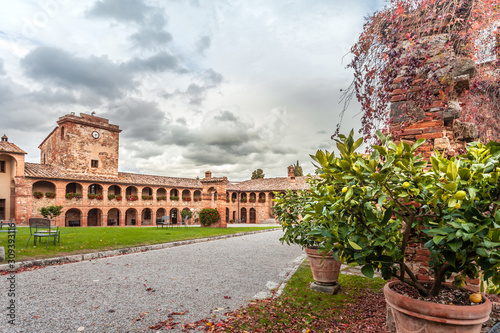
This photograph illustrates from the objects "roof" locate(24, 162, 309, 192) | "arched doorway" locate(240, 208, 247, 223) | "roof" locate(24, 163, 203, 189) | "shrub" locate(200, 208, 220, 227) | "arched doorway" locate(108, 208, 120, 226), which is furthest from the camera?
"arched doorway" locate(240, 208, 247, 223)

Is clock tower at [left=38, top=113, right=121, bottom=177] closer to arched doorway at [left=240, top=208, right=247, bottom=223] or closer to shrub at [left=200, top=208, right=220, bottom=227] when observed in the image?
shrub at [left=200, top=208, right=220, bottom=227]

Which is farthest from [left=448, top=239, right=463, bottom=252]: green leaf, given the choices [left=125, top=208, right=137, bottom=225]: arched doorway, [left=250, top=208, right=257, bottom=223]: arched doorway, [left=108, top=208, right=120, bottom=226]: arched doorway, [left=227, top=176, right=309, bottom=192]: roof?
[left=250, top=208, right=257, bottom=223]: arched doorway

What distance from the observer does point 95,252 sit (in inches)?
321

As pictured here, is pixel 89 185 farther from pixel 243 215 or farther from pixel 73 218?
pixel 243 215

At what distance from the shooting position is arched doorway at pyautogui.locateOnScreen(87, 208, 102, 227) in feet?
92.2

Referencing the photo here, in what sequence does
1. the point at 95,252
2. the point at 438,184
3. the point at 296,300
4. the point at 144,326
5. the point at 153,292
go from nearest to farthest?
the point at 438,184 → the point at 144,326 → the point at 296,300 → the point at 153,292 → the point at 95,252

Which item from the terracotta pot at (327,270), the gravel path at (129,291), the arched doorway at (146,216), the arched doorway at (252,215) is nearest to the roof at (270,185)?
the arched doorway at (252,215)

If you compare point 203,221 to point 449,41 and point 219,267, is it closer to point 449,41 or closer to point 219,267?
point 219,267

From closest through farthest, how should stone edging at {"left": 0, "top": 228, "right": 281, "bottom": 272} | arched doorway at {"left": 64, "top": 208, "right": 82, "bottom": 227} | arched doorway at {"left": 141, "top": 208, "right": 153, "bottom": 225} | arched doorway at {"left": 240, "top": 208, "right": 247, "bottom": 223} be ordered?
stone edging at {"left": 0, "top": 228, "right": 281, "bottom": 272} < arched doorway at {"left": 64, "top": 208, "right": 82, "bottom": 227} < arched doorway at {"left": 141, "top": 208, "right": 153, "bottom": 225} < arched doorway at {"left": 240, "top": 208, "right": 247, "bottom": 223}

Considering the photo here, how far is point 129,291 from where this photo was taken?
4.78 meters

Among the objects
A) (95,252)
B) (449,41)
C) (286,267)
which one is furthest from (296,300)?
(95,252)

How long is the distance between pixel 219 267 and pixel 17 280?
422 cm

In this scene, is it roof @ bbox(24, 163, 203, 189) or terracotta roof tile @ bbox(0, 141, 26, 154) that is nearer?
terracotta roof tile @ bbox(0, 141, 26, 154)

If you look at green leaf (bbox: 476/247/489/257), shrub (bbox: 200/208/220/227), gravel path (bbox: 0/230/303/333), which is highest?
green leaf (bbox: 476/247/489/257)
